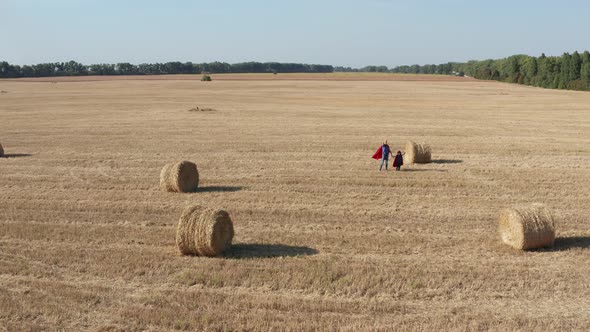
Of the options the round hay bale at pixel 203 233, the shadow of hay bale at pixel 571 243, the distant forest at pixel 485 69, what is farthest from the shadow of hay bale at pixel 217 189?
the distant forest at pixel 485 69

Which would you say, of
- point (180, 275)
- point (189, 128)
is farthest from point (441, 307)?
point (189, 128)

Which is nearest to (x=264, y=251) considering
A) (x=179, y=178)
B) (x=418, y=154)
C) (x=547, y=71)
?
(x=179, y=178)

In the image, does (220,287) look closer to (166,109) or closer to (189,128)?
(189,128)

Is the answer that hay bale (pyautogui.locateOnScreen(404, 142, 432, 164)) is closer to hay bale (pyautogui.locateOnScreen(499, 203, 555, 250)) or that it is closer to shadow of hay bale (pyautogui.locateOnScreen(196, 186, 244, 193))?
shadow of hay bale (pyautogui.locateOnScreen(196, 186, 244, 193))

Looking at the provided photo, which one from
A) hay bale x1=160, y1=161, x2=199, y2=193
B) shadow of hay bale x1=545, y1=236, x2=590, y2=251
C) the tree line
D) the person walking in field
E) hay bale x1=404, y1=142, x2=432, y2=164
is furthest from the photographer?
the tree line

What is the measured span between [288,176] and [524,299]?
1159 centimetres

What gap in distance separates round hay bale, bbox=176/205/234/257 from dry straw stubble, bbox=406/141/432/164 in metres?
12.6

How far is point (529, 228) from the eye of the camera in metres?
12.6

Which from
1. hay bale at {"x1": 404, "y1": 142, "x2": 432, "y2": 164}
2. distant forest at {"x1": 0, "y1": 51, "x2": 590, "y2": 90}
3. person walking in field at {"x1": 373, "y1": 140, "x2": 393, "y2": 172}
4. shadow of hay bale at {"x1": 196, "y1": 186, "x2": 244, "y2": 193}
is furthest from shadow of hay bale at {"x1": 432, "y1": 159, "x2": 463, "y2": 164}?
distant forest at {"x1": 0, "y1": 51, "x2": 590, "y2": 90}

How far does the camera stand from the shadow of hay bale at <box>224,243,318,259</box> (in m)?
12.3

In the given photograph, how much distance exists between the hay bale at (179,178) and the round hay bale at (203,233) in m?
5.84

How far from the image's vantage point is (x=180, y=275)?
1102 cm

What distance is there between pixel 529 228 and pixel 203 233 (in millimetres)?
6708

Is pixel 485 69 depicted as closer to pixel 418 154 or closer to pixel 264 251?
pixel 418 154
